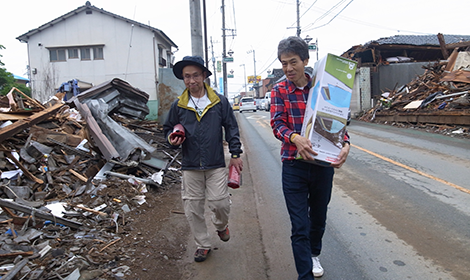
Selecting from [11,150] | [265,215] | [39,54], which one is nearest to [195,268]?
[265,215]

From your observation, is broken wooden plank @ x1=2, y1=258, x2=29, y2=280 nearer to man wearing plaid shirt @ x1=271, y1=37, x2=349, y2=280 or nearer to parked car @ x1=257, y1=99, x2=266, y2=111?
man wearing plaid shirt @ x1=271, y1=37, x2=349, y2=280

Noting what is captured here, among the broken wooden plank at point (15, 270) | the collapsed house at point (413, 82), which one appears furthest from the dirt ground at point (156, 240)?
the collapsed house at point (413, 82)

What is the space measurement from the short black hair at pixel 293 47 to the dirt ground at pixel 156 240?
230cm

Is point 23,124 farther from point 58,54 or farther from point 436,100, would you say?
point 58,54

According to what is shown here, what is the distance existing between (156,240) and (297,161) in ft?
7.25

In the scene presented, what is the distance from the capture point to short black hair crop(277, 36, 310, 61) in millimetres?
2635

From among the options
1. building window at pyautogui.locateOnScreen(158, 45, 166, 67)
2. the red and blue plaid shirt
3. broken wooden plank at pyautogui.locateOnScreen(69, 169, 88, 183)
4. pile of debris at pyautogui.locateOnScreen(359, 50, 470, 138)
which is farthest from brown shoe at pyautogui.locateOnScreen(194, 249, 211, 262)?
building window at pyautogui.locateOnScreen(158, 45, 166, 67)

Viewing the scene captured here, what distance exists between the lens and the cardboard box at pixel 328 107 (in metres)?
2.54

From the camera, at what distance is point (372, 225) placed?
433 cm

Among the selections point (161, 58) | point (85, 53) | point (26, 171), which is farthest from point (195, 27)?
point (85, 53)

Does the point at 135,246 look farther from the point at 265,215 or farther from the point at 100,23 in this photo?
the point at 100,23

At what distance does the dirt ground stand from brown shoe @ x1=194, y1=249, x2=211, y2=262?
0.12 meters

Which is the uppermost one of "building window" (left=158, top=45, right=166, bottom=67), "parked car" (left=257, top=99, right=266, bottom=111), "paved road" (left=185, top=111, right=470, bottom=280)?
"building window" (left=158, top=45, right=166, bottom=67)

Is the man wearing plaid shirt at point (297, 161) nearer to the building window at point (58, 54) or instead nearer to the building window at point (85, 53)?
the building window at point (85, 53)
